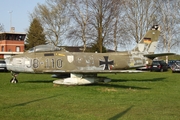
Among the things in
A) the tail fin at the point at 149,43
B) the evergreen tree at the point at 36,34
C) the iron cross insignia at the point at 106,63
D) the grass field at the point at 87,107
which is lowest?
the grass field at the point at 87,107

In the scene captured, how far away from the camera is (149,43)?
2022 cm

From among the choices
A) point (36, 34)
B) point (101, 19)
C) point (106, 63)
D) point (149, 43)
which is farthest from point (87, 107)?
point (36, 34)

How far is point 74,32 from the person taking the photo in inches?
1705

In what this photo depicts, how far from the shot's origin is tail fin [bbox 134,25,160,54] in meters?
20.0

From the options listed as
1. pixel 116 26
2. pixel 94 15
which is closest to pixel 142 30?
pixel 116 26

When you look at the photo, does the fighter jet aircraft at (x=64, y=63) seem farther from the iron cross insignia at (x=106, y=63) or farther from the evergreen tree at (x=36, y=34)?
the evergreen tree at (x=36, y=34)

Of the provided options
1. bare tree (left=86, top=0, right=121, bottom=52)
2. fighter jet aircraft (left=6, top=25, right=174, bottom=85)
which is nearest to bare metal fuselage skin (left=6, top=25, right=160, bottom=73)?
fighter jet aircraft (left=6, top=25, right=174, bottom=85)

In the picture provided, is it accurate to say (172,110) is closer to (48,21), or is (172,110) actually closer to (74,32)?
(74,32)

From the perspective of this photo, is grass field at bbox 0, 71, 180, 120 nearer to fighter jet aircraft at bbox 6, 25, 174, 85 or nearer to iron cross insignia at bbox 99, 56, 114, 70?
fighter jet aircraft at bbox 6, 25, 174, 85

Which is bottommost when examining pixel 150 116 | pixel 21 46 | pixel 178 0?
pixel 150 116

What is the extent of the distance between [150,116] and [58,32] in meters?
43.3

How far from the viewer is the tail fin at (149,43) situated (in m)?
20.0

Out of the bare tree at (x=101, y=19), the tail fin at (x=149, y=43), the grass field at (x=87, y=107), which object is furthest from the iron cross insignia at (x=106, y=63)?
the bare tree at (x=101, y=19)

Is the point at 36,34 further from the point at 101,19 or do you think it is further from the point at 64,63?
the point at 64,63
